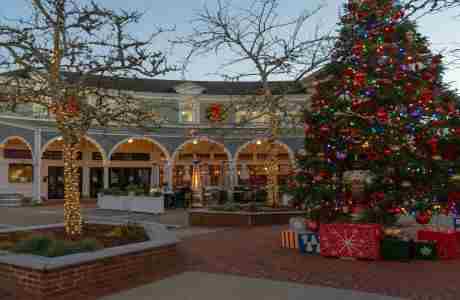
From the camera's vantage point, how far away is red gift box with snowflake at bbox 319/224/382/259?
7445 millimetres

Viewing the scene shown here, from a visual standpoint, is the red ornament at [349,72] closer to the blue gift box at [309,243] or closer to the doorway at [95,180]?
the blue gift box at [309,243]

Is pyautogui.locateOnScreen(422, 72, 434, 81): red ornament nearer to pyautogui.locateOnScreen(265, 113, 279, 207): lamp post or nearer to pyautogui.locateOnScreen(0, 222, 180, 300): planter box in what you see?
pyautogui.locateOnScreen(265, 113, 279, 207): lamp post

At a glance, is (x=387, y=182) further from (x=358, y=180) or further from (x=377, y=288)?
(x=377, y=288)

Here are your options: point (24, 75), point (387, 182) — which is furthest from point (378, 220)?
point (24, 75)

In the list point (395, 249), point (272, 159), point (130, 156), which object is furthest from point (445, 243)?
point (130, 156)

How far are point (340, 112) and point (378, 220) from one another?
95.8 inches

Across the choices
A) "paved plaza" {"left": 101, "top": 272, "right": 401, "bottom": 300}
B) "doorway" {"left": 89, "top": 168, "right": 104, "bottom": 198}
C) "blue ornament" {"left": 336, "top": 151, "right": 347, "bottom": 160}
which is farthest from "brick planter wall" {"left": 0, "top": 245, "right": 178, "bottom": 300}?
"doorway" {"left": 89, "top": 168, "right": 104, "bottom": 198}

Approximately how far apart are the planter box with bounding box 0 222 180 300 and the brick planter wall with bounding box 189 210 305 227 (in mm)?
6342

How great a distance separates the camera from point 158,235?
7727 mm

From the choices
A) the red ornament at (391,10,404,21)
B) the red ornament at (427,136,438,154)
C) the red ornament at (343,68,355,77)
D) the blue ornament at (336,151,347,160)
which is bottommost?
the blue ornament at (336,151,347,160)

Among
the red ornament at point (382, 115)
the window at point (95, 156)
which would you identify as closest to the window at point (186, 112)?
the window at point (95, 156)

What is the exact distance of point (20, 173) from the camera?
2491 cm

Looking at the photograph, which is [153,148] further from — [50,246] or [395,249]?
[395,249]

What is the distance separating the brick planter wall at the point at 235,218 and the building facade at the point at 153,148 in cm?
890
